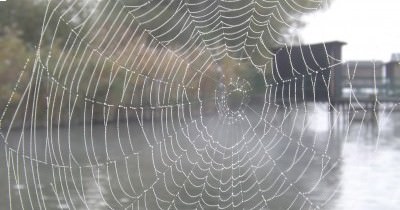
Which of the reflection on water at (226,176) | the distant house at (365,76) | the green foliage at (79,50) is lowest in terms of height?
the reflection on water at (226,176)

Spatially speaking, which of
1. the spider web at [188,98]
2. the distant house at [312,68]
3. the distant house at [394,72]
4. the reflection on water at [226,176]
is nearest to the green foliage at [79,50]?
the spider web at [188,98]

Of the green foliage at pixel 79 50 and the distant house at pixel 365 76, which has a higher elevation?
the green foliage at pixel 79 50

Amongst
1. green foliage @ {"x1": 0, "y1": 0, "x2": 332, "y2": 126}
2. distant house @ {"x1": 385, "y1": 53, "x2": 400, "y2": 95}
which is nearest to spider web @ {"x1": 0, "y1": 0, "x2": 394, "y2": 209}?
green foliage @ {"x1": 0, "y1": 0, "x2": 332, "y2": 126}

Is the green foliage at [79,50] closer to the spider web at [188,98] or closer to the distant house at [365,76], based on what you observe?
the spider web at [188,98]

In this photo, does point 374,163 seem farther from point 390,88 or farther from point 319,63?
point 390,88

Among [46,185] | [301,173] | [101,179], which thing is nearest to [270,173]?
[301,173]

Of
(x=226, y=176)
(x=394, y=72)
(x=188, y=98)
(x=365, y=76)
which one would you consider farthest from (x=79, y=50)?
(x=226, y=176)

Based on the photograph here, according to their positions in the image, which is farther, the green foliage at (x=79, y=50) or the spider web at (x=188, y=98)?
the spider web at (x=188, y=98)
